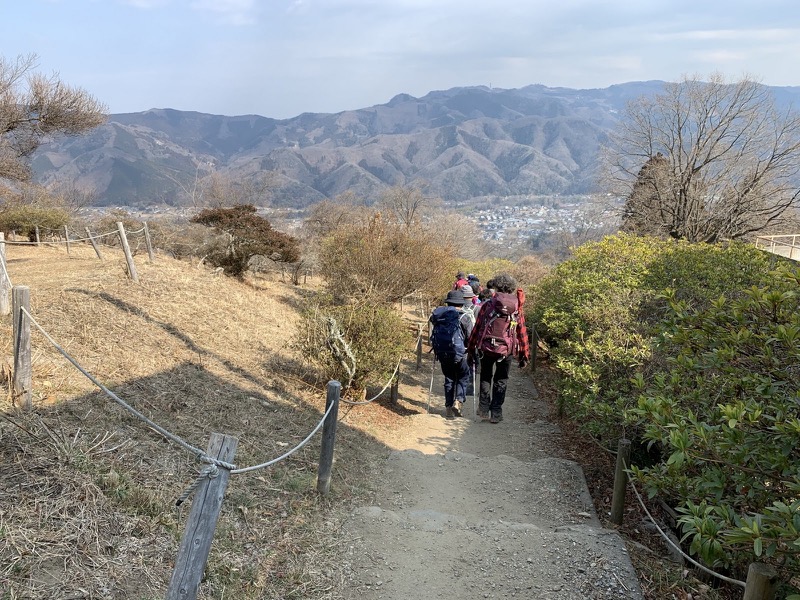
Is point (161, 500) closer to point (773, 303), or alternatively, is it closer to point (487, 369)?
point (773, 303)

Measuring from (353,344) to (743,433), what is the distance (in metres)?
5.23

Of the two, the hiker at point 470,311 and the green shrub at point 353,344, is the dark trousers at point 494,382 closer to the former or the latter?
the hiker at point 470,311

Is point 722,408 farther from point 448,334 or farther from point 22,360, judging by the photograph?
point 22,360

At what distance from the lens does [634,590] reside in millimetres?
3262

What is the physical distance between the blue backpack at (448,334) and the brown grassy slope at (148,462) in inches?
52.3

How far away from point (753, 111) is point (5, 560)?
25.7 metres

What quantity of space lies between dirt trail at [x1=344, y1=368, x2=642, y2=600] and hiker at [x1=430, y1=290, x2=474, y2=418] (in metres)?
1.01

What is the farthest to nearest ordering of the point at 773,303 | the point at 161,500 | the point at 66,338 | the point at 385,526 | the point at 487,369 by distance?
the point at 487,369
the point at 66,338
the point at 385,526
the point at 161,500
the point at 773,303

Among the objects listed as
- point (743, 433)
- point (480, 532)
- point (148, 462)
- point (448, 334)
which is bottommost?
point (480, 532)

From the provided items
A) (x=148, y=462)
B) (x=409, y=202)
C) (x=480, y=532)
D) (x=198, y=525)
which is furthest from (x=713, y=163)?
(x=409, y=202)

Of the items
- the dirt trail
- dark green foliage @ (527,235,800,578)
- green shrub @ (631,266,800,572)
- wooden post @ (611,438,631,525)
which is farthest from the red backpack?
green shrub @ (631,266,800,572)

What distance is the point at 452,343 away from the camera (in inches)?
276

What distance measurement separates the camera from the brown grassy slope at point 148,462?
2875mm

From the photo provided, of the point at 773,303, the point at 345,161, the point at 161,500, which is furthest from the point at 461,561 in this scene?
the point at 345,161
